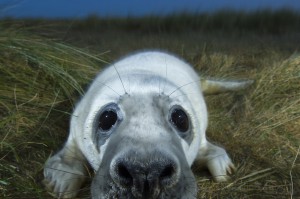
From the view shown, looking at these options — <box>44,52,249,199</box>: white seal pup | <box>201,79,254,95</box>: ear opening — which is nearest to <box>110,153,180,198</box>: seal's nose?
<box>44,52,249,199</box>: white seal pup

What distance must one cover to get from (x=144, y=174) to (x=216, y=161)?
1355mm

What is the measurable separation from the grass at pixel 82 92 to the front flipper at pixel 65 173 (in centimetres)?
8

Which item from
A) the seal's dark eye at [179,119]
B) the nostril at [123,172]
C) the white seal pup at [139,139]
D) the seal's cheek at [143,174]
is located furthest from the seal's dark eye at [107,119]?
the nostril at [123,172]

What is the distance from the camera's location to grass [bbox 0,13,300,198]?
356cm

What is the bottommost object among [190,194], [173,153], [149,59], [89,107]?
[190,194]

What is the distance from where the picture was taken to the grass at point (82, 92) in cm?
356

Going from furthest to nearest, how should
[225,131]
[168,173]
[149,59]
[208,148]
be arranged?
[225,131], [149,59], [208,148], [168,173]

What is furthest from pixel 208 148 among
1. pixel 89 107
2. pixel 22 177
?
pixel 22 177

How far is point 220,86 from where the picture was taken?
17.2 ft

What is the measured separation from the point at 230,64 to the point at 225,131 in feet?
6.58

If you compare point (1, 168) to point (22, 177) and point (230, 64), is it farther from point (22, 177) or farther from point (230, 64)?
point (230, 64)

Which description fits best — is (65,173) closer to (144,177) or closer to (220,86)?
(144,177)

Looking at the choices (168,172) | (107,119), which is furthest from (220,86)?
(168,172)

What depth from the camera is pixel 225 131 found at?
4527 millimetres
